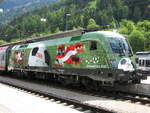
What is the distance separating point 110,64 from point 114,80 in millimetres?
821

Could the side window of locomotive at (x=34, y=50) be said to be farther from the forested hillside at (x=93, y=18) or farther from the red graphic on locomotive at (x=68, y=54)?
the forested hillside at (x=93, y=18)

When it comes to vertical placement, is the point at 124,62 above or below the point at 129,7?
below

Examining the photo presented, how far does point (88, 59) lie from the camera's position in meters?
15.9

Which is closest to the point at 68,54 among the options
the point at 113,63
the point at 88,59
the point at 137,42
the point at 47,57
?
the point at 88,59

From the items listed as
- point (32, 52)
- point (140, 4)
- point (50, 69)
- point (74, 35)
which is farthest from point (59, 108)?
point (140, 4)

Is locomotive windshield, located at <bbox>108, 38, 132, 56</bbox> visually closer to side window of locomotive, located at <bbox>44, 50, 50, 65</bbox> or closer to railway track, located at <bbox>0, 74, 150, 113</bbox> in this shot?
railway track, located at <bbox>0, 74, 150, 113</bbox>

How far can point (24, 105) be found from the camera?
12.6m

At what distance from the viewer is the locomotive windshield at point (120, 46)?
15336 mm

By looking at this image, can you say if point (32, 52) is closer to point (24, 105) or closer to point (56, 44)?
point (56, 44)

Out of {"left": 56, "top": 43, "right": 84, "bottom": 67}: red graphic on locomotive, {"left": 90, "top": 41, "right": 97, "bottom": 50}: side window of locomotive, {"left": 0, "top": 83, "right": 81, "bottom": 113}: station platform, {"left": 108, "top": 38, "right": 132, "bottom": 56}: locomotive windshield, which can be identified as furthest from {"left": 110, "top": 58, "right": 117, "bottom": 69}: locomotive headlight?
{"left": 0, "top": 83, "right": 81, "bottom": 113}: station platform

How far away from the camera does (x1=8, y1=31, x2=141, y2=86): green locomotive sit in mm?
14789

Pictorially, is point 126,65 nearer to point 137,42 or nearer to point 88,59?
point 88,59

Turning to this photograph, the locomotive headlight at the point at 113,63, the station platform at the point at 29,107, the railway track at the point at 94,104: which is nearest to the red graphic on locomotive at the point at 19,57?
the railway track at the point at 94,104

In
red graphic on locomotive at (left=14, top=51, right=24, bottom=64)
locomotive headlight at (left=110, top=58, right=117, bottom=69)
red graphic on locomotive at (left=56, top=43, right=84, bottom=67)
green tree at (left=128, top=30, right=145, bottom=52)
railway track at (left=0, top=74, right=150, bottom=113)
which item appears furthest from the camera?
green tree at (left=128, top=30, right=145, bottom=52)
